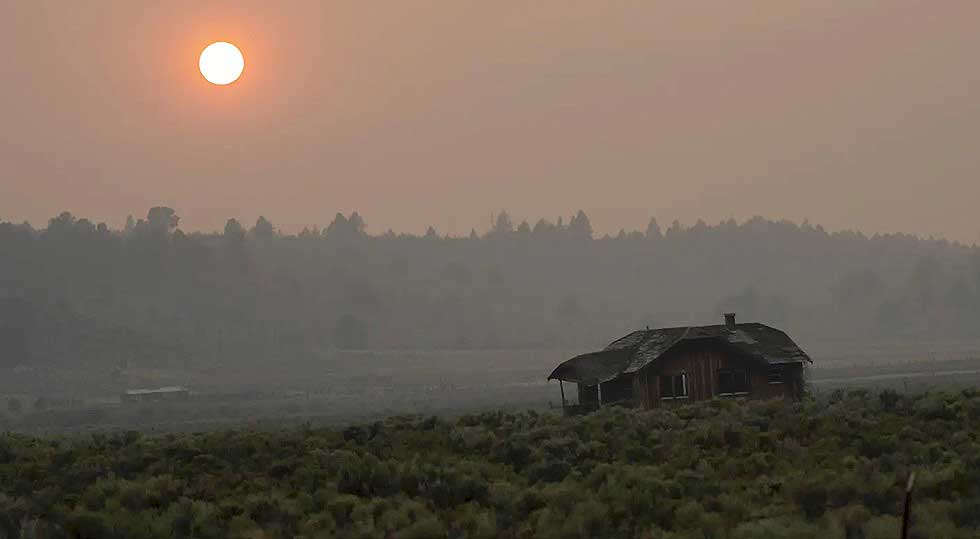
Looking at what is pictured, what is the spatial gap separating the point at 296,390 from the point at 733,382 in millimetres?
113229

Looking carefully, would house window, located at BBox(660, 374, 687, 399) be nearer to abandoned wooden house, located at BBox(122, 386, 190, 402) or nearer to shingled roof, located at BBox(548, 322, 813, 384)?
shingled roof, located at BBox(548, 322, 813, 384)

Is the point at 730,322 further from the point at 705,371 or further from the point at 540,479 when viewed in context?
the point at 540,479

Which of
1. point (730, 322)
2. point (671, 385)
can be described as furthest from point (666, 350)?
point (730, 322)

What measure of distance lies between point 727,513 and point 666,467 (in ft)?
16.4

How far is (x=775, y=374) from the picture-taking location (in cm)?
5144

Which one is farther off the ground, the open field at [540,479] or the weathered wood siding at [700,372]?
the weathered wood siding at [700,372]

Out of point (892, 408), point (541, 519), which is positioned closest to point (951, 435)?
point (892, 408)

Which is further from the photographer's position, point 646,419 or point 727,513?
point 646,419

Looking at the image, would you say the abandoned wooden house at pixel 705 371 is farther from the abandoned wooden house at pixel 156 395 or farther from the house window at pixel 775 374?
the abandoned wooden house at pixel 156 395

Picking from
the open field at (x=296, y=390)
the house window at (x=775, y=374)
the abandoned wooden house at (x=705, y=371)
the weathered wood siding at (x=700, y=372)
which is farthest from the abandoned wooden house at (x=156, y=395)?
the house window at (x=775, y=374)

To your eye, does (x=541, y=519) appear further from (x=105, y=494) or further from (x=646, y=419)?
(x=646, y=419)

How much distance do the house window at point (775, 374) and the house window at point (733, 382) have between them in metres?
0.94

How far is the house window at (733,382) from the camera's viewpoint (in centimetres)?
5144

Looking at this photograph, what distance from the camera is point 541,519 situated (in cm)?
2050
